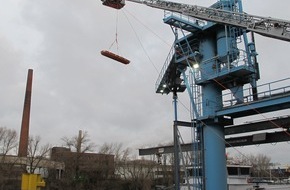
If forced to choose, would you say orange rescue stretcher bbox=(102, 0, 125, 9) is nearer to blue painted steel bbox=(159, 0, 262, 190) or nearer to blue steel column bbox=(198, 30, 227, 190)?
blue painted steel bbox=(159, 0, 262, 190)

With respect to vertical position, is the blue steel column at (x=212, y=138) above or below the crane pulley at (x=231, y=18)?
below

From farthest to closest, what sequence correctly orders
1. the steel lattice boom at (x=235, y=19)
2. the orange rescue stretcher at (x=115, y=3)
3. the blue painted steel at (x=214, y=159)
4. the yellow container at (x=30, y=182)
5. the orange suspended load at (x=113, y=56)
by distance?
1. the orange rescue stretcher at (x=115, y=3)
2. the blue painted steel at (x=214, y=159)
3. the orange suspended load at (x=113, y=56)
4. the steel lattice boom at (x=235, y=19)
5. the yellow container at (x=30, y=182)

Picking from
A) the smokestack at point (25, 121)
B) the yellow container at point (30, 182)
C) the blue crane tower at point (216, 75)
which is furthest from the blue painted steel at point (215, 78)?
the smokestack at point (25, 121)

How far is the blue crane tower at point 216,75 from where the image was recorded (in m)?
21.0

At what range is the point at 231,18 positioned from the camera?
21203 millimetres

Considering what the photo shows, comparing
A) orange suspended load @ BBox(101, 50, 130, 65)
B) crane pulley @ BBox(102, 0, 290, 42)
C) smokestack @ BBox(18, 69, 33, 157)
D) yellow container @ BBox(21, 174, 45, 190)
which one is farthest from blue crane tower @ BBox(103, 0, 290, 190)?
smokestack @ BBox(18, 69, 33, 157)

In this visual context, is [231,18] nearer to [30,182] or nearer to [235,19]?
[235,19]

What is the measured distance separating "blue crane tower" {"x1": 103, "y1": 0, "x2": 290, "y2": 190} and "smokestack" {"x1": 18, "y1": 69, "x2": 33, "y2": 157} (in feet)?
158

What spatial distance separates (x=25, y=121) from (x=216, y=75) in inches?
2093

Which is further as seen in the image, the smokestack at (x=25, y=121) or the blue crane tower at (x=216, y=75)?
the smokestack at (x=25, y=121)

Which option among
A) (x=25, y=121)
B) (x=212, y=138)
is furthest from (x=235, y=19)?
(x=25, y=121)

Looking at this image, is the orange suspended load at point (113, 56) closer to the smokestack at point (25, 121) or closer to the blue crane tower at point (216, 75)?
the blue crane tower at point (216, 75)

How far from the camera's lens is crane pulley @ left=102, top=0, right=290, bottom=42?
56.5ft

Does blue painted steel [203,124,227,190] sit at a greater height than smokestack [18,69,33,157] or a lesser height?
lesser
